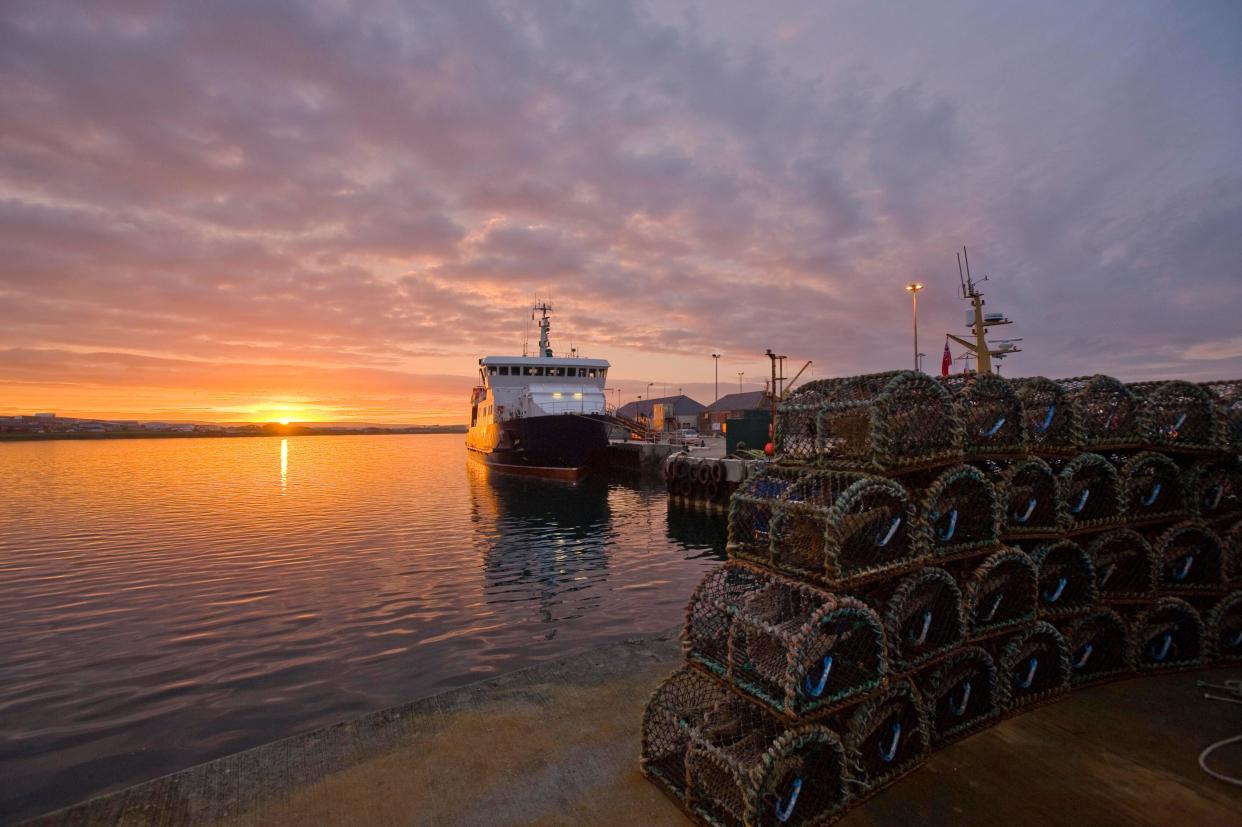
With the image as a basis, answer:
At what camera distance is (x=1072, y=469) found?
519 centimetres

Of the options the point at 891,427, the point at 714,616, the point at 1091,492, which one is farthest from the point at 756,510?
the point at 1091,492

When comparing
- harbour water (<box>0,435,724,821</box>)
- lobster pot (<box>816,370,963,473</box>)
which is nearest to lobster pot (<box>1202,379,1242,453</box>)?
lobster pot (<box>816,370,963,473</box>)

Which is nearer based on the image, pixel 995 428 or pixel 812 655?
pixel 812 655

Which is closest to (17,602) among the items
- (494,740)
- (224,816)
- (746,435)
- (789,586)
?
(224,816)

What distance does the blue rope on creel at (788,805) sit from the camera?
135 inches

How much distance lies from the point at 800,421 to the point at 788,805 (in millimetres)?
3044

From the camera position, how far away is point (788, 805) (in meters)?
3.47

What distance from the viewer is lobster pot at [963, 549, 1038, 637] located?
14.9ft

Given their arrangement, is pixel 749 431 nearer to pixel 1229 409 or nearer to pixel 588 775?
pixel 1229 409

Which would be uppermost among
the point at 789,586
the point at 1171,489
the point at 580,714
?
the point at 1171,489

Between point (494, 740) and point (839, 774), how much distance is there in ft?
8.25

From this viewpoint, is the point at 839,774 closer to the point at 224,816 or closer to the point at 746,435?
the point at 224,816

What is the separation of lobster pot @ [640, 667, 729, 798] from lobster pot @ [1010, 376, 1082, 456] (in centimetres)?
380

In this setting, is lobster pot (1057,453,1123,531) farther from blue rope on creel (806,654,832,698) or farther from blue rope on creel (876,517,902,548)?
blue rope on creel (806,654,832,698)
